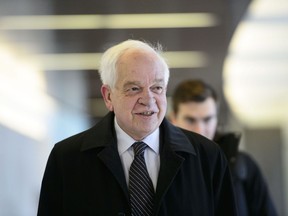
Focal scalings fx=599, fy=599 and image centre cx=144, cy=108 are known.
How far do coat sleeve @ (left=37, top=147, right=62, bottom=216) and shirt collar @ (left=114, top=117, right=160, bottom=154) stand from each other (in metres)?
0.27

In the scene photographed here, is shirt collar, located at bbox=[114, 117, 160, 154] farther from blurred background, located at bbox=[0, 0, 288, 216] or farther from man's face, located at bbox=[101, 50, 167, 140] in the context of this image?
blurred background, located at bbox=[0, 0, 288, 216]

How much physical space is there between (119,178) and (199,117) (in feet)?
4.24

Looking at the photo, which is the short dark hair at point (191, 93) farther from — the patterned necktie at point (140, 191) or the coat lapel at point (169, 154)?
the patterned necktie at point (140, 191)

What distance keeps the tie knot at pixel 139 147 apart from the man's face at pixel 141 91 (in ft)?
0.17

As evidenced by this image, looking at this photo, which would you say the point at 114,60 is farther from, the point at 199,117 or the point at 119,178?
the point at 199,117

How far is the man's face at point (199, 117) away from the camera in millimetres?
3434

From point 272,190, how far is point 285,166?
0.28 m

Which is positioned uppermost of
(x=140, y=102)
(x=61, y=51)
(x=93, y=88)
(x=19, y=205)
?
(x=61, y=51)

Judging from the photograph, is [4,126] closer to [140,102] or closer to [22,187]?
[22,187]

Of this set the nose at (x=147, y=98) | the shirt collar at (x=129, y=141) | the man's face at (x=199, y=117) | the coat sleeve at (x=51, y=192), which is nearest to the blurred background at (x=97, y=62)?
the man's face at (x=199, y=117)

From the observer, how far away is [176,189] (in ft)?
7.59

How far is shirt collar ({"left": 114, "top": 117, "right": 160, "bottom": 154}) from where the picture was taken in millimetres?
2348

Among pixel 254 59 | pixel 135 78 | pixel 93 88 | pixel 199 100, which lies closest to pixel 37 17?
pixel 93 88

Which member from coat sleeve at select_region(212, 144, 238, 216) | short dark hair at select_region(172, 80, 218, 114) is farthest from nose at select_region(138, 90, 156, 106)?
short dark hair at select_region(172, 80, 218, 114)
